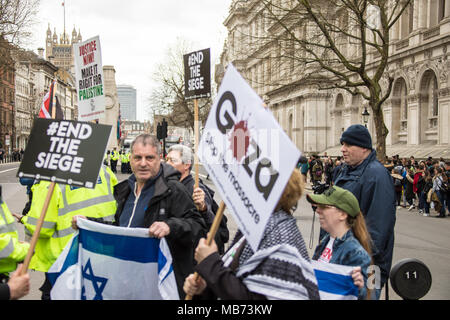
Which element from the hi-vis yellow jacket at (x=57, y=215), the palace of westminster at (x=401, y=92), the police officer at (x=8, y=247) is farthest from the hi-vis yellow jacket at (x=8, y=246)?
the palace of westminster at (x=401, y=92)

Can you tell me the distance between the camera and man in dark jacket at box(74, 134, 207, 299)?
12.0 ft

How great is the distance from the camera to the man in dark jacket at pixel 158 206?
3.64 m

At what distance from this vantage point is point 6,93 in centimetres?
7606

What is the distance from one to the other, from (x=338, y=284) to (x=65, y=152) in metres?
1.94

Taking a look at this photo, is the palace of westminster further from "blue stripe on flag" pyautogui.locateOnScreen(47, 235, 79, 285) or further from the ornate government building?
"blue stripe on flag" pyautogui.locateOnScreen(47, 235, 79, 285)

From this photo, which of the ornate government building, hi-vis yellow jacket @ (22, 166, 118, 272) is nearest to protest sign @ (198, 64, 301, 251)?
hi-vis yellow jacket @ (22, 166, 118, 272)

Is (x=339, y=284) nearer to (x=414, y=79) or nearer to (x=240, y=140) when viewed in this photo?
(x=240, y=140)

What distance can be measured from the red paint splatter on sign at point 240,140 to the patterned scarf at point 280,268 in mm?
391

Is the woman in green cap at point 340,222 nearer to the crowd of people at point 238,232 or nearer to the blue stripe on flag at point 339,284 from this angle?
the crowd of people at point 238,232

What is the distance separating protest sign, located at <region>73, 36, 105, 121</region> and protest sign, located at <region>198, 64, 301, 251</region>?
3624mm

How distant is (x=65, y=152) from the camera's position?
317 cm
